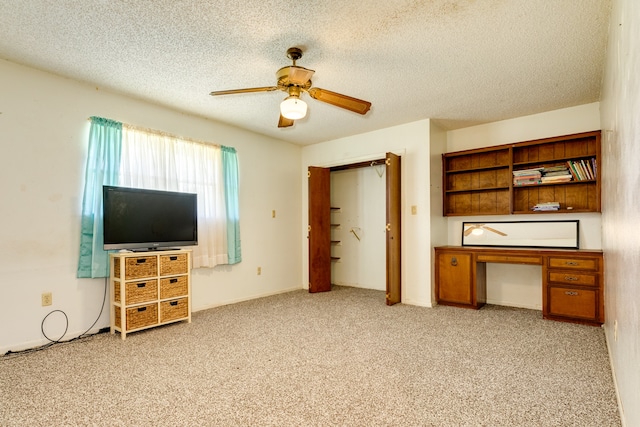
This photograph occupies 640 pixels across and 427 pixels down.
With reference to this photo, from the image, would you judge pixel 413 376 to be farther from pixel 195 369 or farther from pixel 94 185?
pixel 94 185

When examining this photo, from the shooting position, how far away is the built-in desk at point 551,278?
3377mm

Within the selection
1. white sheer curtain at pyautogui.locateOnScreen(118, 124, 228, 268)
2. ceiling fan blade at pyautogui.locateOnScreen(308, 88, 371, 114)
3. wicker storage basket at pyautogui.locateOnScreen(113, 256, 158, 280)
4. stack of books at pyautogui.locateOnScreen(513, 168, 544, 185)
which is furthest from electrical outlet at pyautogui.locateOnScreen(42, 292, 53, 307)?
stack of books at pyautogui.locateOnScreen(513, 168, 544, 185)

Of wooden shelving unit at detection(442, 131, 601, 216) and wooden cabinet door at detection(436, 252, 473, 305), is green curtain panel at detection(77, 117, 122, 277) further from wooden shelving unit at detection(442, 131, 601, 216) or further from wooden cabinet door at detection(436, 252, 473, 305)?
wooden shelving unit at detection(442, 131, 601, 216)

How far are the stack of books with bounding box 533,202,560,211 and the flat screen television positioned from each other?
388 cm

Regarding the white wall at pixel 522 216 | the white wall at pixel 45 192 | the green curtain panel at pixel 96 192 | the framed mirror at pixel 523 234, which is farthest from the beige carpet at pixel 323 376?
the framed mirror at pixel 523 234

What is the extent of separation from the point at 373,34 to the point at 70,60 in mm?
2428

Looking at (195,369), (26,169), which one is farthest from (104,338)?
(26,169)

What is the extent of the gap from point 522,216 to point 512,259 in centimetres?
68

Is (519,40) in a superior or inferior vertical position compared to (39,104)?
superior

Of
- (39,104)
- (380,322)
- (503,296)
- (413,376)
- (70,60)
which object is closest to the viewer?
(413,376)

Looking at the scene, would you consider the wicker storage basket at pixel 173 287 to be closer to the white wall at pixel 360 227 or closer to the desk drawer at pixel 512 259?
the white wall at pixel 360 227

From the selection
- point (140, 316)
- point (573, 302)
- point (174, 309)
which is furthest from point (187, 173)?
point (573, 302)

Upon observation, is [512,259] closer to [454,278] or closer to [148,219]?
[454,278]

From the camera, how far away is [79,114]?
3.25 meters
